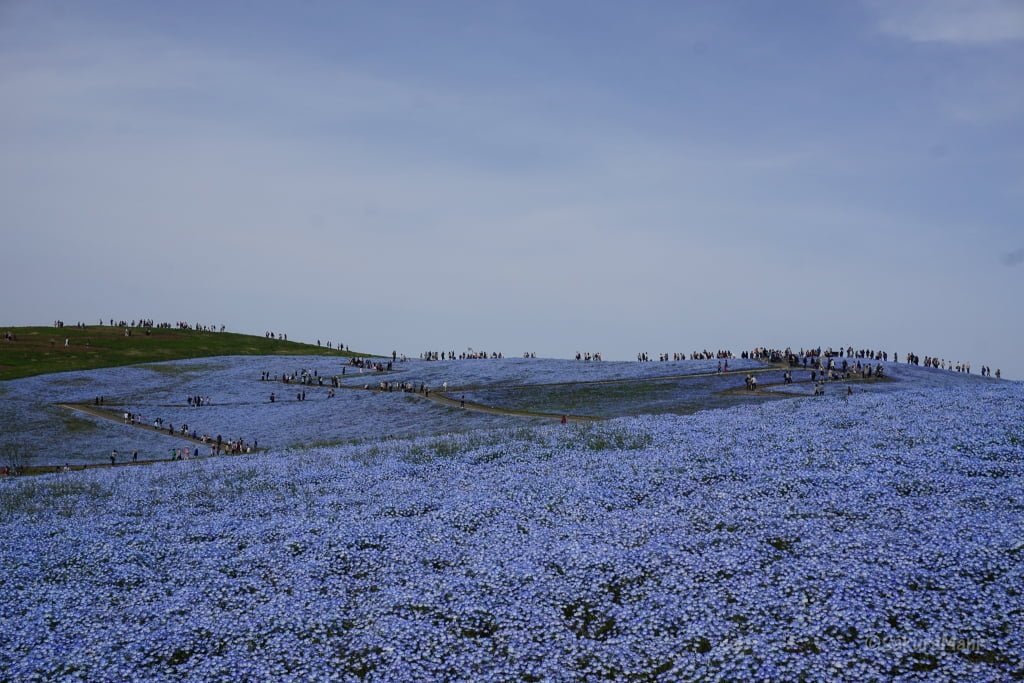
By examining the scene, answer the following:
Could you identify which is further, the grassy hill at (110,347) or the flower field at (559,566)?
the grassy hill at (110,347)

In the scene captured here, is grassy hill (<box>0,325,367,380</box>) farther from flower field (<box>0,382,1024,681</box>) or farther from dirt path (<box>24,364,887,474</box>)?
flower field (<box>0,382,1024,681</box>)

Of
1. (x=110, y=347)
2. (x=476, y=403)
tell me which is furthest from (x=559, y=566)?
(x=110, y=347)

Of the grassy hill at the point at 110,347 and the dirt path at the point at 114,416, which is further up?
the grassy hill at the point at 110,347

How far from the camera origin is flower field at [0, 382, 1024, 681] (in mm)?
19250

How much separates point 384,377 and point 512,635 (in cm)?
7119

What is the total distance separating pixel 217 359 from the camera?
104625 millimetres

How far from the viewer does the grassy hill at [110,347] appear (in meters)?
93.9

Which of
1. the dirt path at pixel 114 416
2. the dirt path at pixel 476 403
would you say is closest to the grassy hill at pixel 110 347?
the dirt path at pixel 114 416

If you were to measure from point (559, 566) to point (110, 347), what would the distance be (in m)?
96.1

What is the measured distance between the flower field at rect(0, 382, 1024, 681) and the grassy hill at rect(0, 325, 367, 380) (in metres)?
64.6

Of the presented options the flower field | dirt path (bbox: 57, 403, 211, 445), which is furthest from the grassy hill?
the flower field

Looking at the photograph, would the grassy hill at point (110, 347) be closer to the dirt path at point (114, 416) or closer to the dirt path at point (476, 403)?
the dirt path at point (114, 416)

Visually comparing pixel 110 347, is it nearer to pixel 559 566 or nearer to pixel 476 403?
pixel 476 403

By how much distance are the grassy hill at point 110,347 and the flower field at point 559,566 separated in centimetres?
6462
